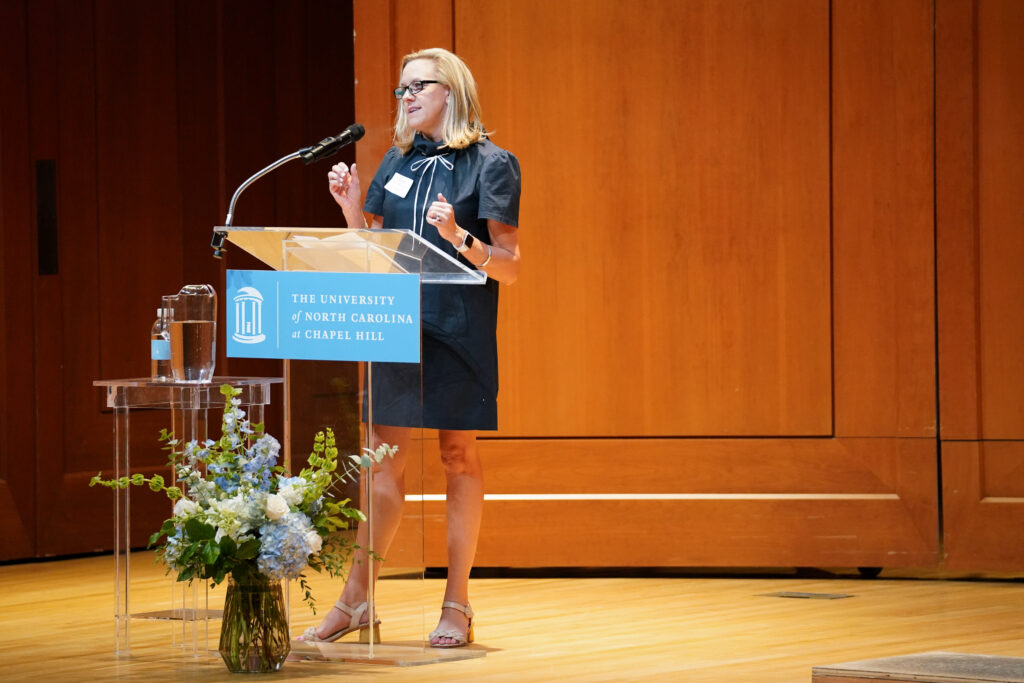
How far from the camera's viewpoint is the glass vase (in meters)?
3.36

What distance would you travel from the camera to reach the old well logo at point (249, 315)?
346 cm

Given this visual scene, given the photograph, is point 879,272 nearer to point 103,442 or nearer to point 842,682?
point 842,682

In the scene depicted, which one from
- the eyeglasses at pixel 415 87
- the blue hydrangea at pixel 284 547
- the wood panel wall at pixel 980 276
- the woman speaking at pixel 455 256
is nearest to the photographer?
the blue hydrangea at pixel 284 547

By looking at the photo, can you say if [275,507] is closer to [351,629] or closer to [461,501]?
[351,629]

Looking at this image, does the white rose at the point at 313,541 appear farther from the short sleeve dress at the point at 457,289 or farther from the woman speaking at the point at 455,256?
the short sleeve dress at the point at 457,289

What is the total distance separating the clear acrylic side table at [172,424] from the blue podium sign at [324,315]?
29cm

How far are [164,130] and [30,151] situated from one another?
1.90ft

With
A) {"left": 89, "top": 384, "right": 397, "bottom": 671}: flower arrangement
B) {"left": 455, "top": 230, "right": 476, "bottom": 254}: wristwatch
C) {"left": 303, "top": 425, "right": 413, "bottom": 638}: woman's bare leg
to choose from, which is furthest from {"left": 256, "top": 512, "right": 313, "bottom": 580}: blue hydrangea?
{"left": 455, "top": 230, "right": 476, "bottom": 254}: wristwatch

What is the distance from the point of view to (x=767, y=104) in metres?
4.97

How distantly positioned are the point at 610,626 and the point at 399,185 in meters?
1.26

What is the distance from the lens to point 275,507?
130 inches

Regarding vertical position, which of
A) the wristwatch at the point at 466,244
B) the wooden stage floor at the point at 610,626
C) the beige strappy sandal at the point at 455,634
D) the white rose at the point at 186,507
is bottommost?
the wooden stage floor at the point at 610,626

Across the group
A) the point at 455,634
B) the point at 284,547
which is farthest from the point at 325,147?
the point at 455,634

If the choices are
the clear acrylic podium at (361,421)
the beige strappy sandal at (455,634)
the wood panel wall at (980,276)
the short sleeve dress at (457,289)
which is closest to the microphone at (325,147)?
the clear acrylic podium at (361,421)
